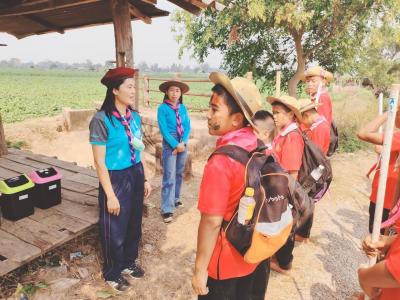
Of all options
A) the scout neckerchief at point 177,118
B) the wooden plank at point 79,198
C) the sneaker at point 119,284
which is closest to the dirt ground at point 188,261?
the sneaker at point 119,284

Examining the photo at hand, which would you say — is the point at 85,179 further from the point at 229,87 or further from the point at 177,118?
the point at 229,87

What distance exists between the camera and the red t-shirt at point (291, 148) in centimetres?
283

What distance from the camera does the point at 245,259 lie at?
1.57 metres

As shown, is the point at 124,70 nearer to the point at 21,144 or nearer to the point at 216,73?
the point at 216,73

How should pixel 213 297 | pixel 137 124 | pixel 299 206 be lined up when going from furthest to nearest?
pixel 137 124, pixel 299 206, pixel 213 297

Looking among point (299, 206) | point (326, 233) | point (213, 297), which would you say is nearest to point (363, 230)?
point (326, 233)

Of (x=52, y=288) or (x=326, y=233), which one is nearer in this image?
(x=52, y=288)

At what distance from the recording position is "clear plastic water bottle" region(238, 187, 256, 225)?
1469mm

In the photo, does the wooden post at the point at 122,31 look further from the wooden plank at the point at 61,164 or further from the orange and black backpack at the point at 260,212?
the orange and black backpack at the point at 260,212

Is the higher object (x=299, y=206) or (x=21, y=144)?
(x=299, y=206)

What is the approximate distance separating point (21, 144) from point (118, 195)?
7.86 metres

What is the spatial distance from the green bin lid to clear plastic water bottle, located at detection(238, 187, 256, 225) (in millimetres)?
2673

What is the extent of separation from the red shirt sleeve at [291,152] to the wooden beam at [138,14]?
282cm

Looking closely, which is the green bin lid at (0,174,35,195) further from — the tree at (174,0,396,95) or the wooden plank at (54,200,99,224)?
the tree at (174,0,396,95)
